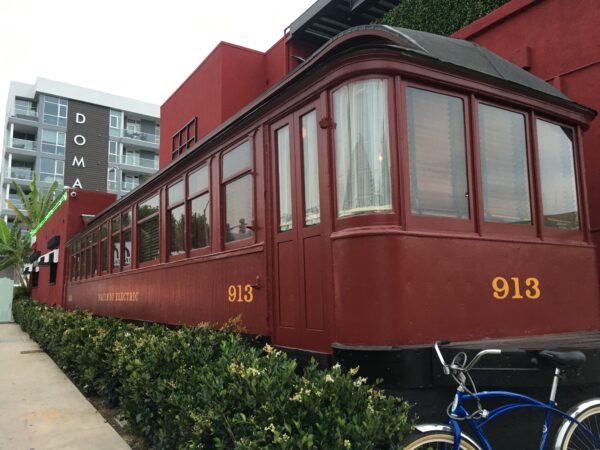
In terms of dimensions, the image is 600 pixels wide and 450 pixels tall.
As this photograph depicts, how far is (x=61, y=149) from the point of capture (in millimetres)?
43250

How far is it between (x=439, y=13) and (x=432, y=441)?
296 inches

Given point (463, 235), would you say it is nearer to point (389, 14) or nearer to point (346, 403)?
point (346, 403)

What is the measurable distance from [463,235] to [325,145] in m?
1.16

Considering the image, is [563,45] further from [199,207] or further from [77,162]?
[77,162]

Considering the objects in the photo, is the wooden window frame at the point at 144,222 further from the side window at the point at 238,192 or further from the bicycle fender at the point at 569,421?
the bicycle fender at the point at 569,421

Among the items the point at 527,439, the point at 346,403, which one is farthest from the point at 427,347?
the point at 527,439

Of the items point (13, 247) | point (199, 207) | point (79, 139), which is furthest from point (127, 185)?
point (199, 207)

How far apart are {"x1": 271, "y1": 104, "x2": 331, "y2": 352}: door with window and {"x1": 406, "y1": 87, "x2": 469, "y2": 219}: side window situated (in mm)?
647

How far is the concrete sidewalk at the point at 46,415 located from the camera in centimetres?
472

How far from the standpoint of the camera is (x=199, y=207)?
582 cm

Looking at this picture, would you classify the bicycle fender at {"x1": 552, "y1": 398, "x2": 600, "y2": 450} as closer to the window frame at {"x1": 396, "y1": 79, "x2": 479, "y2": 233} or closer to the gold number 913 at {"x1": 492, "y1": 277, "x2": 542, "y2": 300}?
the gold number 913 at {"x1": 492, "y1": 277, "x2": 542, "y2": 300}

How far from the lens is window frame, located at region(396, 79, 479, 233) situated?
11.3 ft

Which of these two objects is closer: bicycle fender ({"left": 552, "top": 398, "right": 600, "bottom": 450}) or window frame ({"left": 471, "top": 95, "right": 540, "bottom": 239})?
bicycle fender ({"left": 552, "top": 398, "right": 600, "bottom": 450})

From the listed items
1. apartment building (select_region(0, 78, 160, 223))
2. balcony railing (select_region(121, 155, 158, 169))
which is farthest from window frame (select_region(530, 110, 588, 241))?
balcony railing (select_region(121, 155, 158, 169))
